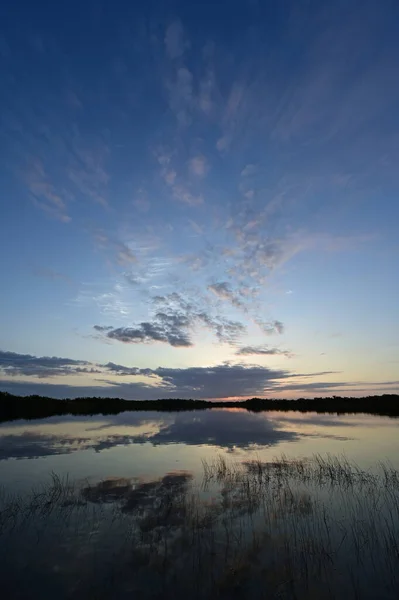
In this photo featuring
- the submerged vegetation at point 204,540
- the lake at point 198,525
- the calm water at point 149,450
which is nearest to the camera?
the submerged vegetation at point 204,540

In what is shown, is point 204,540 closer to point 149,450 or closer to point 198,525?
point 198,525

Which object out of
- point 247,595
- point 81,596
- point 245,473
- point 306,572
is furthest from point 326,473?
point 81,596

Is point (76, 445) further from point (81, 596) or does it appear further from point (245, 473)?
point (81, 596)

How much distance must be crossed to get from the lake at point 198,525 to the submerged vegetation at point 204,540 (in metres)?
0.05

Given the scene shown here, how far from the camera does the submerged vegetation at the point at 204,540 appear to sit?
893 cm

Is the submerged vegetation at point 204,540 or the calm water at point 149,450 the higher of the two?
the calm water at point 149,450

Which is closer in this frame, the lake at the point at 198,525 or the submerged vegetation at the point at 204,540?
the submerged vegetation at the point at 204,540

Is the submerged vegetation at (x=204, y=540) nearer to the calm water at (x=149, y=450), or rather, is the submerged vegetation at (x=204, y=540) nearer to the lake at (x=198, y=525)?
the lake at (x=198, y=525)

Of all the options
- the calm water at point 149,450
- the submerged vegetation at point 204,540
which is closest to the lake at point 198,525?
the submerged vegetation at point 204,540

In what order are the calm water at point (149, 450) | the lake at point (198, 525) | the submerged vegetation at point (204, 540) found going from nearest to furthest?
the submerged vegetation at point (204, 540) → the lake at point (198, 525) → the calm water at point (149, 450)

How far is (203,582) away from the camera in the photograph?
9055 mm

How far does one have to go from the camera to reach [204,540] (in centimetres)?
1164

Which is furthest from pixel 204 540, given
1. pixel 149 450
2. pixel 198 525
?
pixel 149 450

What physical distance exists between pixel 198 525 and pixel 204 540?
4.54ft
